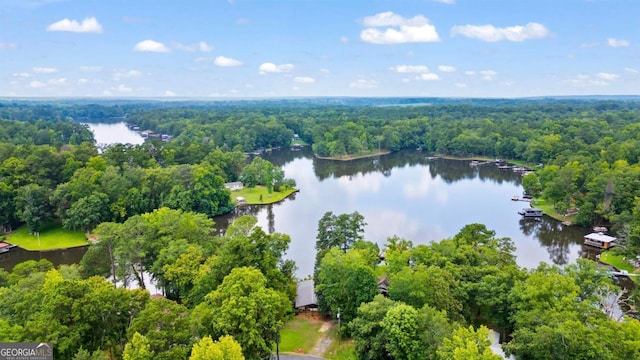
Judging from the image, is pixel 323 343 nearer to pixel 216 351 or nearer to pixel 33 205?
pixel 216 351

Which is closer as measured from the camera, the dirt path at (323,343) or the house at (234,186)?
the dirt path at (323,343)

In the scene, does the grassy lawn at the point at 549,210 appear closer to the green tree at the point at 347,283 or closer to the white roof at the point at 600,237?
the white roof at the point at 600,237

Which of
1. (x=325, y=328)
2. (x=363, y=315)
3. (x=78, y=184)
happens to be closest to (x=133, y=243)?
(x=325, y=328)

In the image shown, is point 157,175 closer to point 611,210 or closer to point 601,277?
point 601,277

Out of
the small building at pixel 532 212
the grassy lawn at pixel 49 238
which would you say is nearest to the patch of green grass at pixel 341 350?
the grassy lawn at pixel 49 238

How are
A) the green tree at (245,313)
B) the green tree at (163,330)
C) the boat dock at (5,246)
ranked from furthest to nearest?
the boat dock at (5,246), the green tree at (245,313), the green tree at (163,330)

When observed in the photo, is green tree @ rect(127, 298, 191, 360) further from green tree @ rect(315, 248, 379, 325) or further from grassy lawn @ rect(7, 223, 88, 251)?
grassy lawn @ rect(7, 223, 88, 251)

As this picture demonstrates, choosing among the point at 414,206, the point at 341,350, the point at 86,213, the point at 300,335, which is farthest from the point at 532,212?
the point at 86,213
